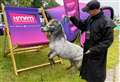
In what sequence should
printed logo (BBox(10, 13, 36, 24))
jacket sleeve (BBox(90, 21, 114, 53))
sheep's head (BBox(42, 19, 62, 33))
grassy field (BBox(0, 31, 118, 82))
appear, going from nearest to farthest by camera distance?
jacket sleeve (BBox(90, 21, 114, 53)) → sheep's head (BBox(42, 19, 62, 33)) → grassy field (BBox(0, 31, 118, 82)) → printed logo (BBox(10, 13, 36, 24))

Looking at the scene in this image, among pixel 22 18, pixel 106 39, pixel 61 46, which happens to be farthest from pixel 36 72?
pixel 106 39

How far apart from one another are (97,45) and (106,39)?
17cm

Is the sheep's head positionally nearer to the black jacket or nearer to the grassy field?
the grassy field

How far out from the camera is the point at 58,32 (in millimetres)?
7449

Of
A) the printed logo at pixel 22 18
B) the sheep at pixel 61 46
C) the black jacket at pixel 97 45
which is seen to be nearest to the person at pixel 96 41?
the black jacket at pixel 97 45

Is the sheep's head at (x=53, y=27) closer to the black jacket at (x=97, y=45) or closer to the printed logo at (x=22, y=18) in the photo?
the printed logo at (x=22, y=18)

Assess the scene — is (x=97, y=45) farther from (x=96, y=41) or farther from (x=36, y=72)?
(x=36, y=72)

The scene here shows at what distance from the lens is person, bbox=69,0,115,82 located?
5133 mm

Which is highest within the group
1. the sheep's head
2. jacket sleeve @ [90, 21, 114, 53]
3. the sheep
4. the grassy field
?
jacket sleeve @ [90, 21, 114, 53]

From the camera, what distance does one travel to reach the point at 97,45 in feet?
17.0

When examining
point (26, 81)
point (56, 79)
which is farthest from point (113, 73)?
point (26, 81)

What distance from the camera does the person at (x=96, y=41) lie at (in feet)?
16.8

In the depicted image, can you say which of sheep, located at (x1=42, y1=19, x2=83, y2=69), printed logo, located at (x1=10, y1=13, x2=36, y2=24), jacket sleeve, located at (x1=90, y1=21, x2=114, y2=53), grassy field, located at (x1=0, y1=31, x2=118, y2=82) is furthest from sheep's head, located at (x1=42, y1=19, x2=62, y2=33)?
jacket sleeve, located at (x1=90, y1=21, x2=114, y2=53)

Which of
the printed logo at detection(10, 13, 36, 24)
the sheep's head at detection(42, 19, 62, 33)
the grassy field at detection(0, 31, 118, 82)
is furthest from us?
the printed logo at detection(10, 13, 36, 24)
